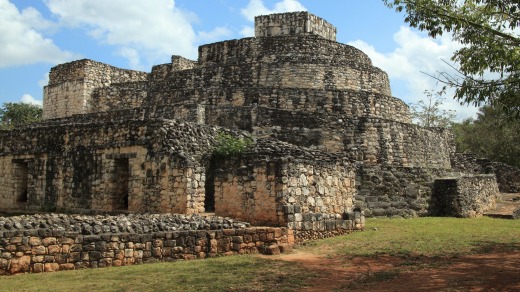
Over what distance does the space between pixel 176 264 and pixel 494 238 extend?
7.21 meters

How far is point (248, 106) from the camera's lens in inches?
712

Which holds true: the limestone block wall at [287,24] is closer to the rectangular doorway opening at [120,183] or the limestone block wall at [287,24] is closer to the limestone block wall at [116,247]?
the rectangular doorway opening at [120,183]

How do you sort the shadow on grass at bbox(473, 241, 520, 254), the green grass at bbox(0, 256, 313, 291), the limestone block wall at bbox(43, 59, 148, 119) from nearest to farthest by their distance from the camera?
the green grass at bbox(0, 256, 313, 291) → the shadow on grass at bbox(473, 241, 520, 254) → the limestone block wall at bbox(43, 59, 148, 119)

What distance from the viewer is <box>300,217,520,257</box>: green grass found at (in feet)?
32.7

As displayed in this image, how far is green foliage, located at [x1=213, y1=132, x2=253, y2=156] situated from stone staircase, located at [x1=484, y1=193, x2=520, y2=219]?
8937mm

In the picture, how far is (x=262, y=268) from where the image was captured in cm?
844

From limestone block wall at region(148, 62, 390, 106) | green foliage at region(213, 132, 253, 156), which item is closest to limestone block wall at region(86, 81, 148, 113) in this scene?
limestone block wall at region(148, 62, 390, 106)

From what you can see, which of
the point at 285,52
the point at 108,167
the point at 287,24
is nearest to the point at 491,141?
the point at 287,24

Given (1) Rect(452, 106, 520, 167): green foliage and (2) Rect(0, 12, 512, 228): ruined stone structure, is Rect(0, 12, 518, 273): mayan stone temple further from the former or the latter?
(1) Rect(452, 106, 520, 167): green foliage

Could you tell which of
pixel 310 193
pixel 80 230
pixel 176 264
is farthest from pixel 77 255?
pixel 310 193

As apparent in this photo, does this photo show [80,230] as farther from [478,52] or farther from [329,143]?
[329,143]

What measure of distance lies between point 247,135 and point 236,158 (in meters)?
3.20

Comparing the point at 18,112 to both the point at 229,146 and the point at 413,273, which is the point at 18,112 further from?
the point at 413,273

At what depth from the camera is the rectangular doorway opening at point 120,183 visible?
13.9 m
